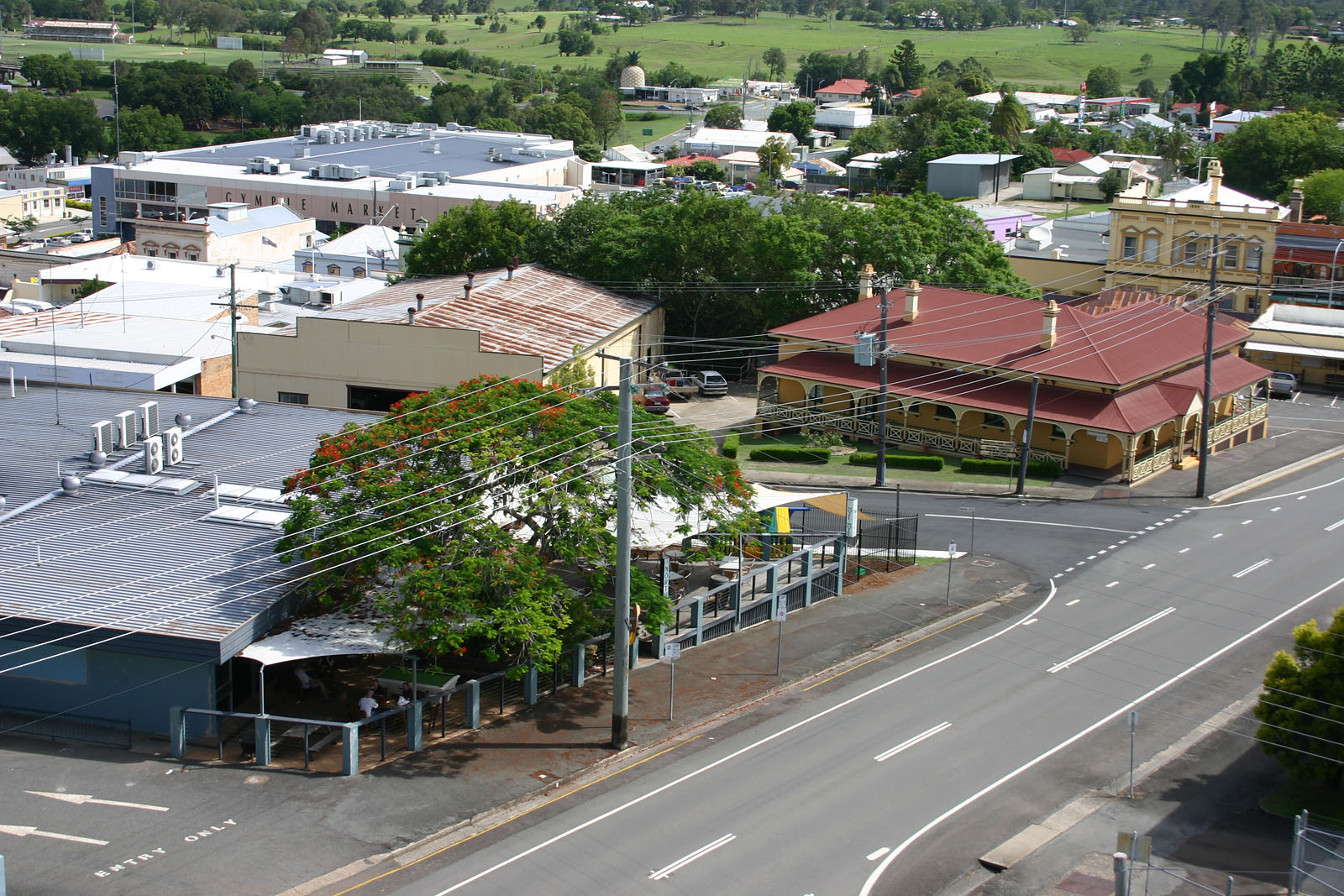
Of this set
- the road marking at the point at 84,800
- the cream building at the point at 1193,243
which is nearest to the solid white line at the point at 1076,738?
the road marking at the point at 84,800

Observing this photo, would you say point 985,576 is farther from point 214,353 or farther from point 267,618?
point 214,353

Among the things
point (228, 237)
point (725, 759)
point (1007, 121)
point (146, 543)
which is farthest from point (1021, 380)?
point (1007, 121)

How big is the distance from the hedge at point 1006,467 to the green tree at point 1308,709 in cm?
2560

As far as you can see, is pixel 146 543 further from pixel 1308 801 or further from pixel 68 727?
pixel 1308 801

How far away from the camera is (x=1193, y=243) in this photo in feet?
271

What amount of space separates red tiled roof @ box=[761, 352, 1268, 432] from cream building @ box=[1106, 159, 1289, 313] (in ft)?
64.4

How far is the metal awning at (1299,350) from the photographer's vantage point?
241ft

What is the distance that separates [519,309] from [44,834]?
127 ft

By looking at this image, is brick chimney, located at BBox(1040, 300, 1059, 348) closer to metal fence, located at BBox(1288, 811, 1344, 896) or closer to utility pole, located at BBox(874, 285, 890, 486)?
utility pole, located at BBox(874, 285, 890, 486)

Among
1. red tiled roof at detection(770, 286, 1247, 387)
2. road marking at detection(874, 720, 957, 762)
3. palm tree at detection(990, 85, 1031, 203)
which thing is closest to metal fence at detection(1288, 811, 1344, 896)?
road marking at detection(874, 720, 957, 762)

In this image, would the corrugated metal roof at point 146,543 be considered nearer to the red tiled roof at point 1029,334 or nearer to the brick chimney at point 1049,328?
the red tiled roof at point 1029,334

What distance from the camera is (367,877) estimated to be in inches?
967

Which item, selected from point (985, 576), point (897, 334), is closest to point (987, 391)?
point (897, 334)

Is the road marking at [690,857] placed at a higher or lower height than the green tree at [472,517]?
lower
